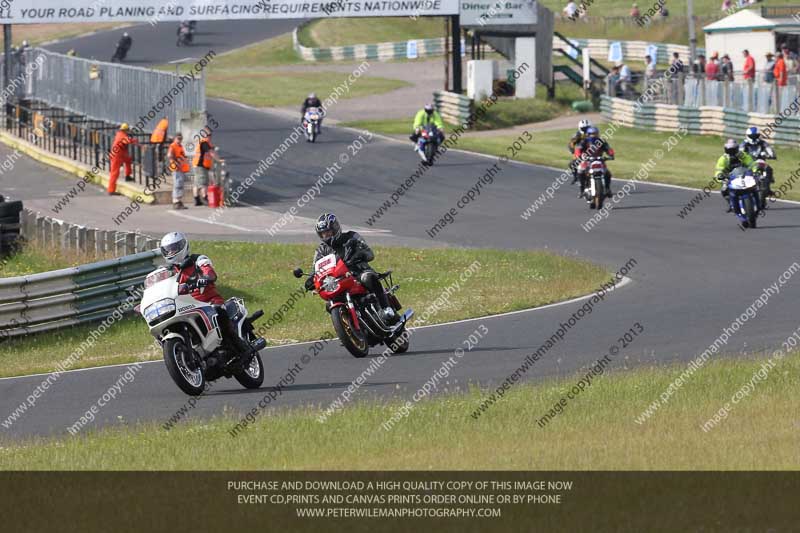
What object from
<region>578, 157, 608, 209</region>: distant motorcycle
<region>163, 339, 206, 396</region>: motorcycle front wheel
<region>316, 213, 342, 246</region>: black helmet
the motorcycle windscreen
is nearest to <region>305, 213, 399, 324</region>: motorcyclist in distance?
<region>316, 213, 342, 246</region>: black helmet

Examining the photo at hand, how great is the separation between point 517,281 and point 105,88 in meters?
19.0

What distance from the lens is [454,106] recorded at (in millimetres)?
44656

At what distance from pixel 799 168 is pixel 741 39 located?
1643 cm

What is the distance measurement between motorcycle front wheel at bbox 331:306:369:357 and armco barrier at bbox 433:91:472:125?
97.9 ft

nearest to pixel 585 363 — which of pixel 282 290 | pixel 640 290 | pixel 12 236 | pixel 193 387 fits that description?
pixel 193 387

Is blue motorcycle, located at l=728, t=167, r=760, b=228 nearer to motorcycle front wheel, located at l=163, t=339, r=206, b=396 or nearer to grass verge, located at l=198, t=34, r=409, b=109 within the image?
motorcycle front wheel, located at l=163, t=339, r=206, b=396

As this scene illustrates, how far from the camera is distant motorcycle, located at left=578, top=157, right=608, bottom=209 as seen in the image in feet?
89.6

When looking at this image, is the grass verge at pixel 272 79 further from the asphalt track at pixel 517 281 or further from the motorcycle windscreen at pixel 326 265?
the motorcycle windscreen at pixel 326 265

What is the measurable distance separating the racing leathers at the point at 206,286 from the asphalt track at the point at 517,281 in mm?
539

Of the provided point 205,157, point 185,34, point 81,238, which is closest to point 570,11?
point 185,34

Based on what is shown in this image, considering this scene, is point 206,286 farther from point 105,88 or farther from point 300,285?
point 105,88

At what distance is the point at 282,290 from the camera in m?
20.6

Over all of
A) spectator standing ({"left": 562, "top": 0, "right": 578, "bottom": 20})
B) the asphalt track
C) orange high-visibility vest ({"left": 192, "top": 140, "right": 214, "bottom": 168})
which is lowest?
the asphalt track

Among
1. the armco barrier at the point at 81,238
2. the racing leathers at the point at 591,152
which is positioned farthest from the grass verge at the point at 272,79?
the armco barrier at the point at 81,238
